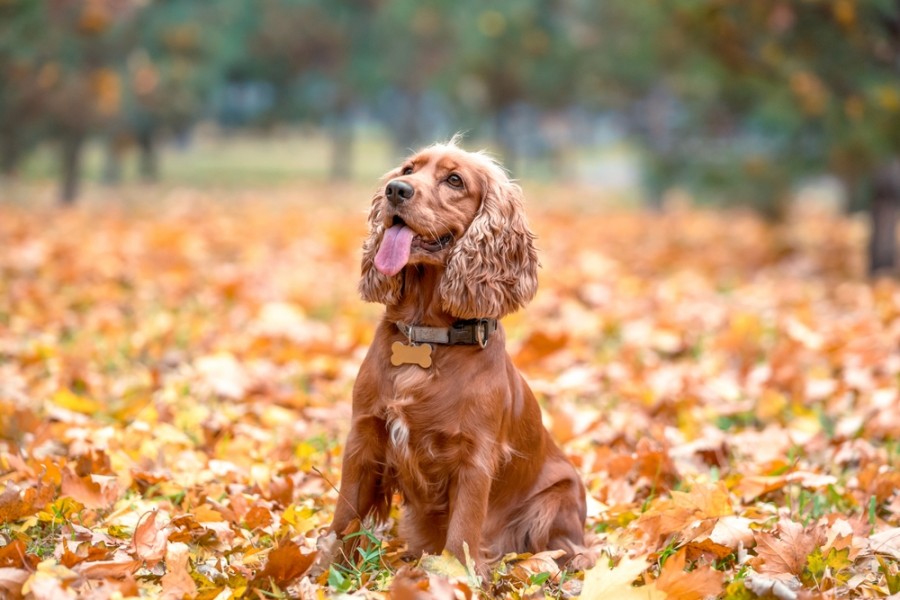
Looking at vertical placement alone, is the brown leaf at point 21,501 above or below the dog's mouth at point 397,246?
below

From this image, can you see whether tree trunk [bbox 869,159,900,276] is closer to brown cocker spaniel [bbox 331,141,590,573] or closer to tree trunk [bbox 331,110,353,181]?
brown cocker spaniel [bbox 331,141,590,573]

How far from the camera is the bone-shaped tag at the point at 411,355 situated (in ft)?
9.85

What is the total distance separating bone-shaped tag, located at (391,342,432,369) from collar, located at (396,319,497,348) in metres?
0.03

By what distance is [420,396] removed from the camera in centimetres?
295

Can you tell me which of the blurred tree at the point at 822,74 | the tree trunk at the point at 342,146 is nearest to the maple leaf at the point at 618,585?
the blurred tree at the point at 822,74

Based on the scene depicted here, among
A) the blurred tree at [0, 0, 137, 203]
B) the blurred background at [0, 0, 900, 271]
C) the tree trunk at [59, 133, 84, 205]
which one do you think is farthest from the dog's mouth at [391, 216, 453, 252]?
the tree trunk at [59, 133, 84, 205]

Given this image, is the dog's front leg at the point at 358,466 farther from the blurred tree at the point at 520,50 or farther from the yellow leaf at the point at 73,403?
the blurred tree at the point at 520,50

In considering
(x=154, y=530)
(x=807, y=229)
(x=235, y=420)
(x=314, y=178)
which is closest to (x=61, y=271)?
(x=235, y=420)

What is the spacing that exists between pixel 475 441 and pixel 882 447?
7.61ft

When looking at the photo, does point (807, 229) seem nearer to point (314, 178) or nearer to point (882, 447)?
point (882, 447)

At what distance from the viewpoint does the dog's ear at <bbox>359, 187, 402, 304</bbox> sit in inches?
124

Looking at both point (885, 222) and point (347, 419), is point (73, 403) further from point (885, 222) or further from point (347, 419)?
point (885, 222)

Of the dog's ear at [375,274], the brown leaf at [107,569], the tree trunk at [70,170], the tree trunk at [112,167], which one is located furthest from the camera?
the tree trunk at [112,167]

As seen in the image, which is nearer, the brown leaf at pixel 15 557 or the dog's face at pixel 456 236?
the brown leaf at pixel 15 557
